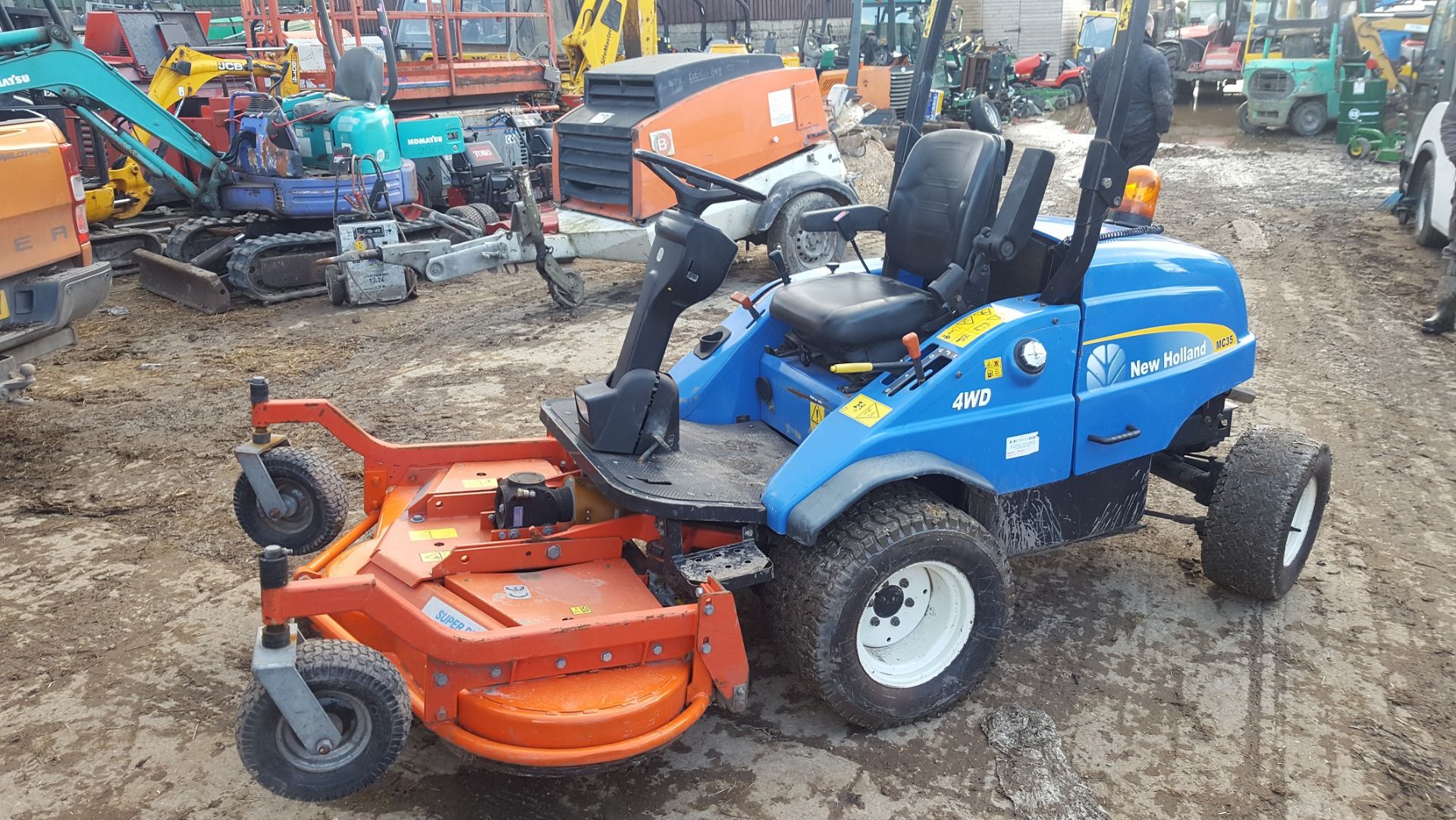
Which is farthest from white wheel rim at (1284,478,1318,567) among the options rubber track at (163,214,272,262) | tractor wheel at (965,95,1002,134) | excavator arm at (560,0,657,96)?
excavator arm at (560,0,657,96)

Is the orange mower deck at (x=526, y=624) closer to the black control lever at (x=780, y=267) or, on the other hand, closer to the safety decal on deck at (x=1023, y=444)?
the safety decal on deck at (x=1023, y=444)

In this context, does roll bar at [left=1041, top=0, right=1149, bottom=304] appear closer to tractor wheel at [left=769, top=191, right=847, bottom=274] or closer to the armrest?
the armrest

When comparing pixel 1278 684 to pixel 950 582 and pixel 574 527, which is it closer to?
pixel 950 582

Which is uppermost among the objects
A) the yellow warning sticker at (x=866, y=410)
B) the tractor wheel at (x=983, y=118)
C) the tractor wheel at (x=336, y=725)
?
the tractor wheel at (x=983, y=118)

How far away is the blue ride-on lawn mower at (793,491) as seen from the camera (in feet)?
9.04

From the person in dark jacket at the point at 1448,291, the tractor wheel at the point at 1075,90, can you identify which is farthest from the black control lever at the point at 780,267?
the tractor wheel at the point at 1075,90

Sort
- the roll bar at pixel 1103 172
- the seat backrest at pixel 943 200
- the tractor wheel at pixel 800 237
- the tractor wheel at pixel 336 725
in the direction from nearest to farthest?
the tractor wheel at pixel 336 725, the roll bar at pixel 1103 172, the seat backrest at pixel 943 200, the tractor wheel at pixel 800 237

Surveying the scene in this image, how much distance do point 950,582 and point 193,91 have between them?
33.8 ft

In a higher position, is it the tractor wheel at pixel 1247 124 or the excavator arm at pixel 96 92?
the excavator arm at pixel 96 92

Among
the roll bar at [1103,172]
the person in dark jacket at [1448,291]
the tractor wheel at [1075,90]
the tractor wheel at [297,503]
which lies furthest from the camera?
the tractor wheel at [1075,90]

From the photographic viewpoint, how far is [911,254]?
3986mm

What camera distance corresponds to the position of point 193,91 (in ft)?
35.7

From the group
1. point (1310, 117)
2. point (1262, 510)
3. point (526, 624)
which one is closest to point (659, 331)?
point (526, 624)

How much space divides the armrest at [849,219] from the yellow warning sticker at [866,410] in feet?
3.03
